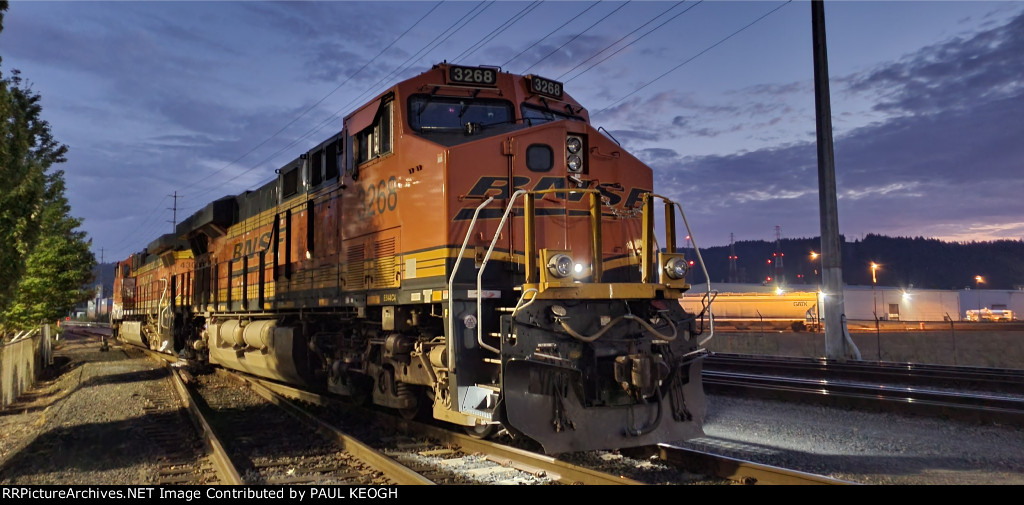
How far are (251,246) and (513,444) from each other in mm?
7570

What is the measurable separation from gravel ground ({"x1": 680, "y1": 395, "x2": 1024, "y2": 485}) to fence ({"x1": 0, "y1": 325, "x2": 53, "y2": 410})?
13217mm

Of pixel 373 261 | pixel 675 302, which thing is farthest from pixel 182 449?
pixel 675 302

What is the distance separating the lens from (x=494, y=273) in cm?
638

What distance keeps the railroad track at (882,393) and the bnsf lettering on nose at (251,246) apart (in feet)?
26.0

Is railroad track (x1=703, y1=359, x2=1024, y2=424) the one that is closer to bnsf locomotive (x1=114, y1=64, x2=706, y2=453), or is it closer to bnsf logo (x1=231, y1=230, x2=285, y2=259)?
bnsf locomotive (x1=114, y1=64, x2=706, y2=453)

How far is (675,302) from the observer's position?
655 centimetres

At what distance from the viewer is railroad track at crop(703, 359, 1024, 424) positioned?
8.20m

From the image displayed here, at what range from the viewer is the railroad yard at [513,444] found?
18.8 feet

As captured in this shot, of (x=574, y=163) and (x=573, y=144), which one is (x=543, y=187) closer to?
(x=574, y=163)

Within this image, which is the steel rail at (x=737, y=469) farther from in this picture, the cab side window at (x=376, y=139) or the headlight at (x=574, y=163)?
the cab side window at (x=376, y=139)

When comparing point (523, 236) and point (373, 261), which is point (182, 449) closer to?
point (373, 261)

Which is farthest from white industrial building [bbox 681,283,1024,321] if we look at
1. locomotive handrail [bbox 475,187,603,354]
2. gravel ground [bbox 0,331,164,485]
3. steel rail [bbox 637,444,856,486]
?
locomotive handrail [bbox 475,187,603,354]

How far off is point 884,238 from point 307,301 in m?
136
